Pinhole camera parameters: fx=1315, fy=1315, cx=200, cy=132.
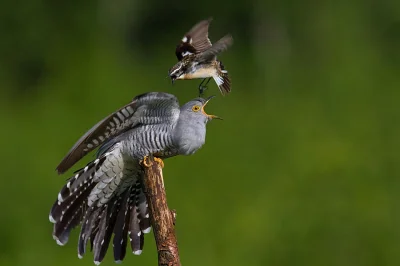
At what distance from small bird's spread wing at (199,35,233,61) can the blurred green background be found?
599 cm

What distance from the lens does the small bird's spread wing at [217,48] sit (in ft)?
→ 24.0

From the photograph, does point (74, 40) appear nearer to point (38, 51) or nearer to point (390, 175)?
point (38, 51)

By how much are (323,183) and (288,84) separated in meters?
3.80

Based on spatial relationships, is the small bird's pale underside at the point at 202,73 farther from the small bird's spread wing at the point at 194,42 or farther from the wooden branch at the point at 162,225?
the wooden branch at the point at 162,225

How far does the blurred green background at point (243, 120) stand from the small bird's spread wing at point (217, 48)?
599cm

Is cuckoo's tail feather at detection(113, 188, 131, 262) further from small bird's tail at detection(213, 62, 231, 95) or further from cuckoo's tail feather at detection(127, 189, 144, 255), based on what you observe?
small bird's tail at detection(213, 62, 231, 95)

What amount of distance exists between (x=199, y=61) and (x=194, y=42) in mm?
446

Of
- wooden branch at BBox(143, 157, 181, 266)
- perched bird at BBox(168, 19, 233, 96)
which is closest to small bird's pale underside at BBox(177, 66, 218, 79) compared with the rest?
perched bird at BBox(168, 19, 233, 96)

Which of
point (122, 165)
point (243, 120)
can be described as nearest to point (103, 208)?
point (122, 165)

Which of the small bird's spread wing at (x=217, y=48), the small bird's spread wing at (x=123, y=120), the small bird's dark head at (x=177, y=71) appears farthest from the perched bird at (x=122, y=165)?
the small bird's spread wing at (x=217, y=48)

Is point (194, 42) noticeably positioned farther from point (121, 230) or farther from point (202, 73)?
point (121, 230)

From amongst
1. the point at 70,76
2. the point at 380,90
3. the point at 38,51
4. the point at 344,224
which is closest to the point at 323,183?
the point at 344,224

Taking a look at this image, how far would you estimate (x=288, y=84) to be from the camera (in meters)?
19.7

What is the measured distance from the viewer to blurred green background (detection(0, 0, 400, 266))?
15.2 meters
